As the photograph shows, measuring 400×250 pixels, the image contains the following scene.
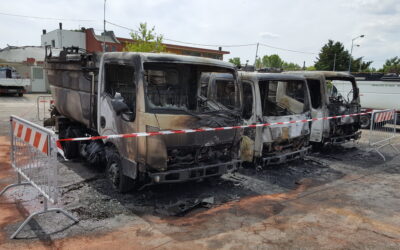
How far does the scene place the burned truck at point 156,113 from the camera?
15.8 feet

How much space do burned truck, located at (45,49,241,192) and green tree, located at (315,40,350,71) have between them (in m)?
53.4

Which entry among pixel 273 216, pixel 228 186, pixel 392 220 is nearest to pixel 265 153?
pixel 228 186

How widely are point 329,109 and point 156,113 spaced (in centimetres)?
589

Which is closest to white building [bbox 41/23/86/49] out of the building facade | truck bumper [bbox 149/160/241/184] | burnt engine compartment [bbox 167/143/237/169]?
the building facade

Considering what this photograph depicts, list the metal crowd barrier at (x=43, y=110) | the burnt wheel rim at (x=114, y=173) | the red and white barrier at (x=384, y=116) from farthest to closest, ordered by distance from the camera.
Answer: the metal crowd barrier at (x=43, y=110), the red and white barrier at (x=384, y=116), the burnt wheel rim at (x=114, y=173)

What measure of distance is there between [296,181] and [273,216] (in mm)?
2158

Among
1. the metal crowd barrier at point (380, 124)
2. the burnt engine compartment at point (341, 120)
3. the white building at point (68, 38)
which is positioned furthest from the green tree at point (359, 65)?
the burnt engine compartment at point (341, 120)

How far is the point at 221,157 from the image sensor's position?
568 centimetres

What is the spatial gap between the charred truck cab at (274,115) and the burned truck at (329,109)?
1144mm

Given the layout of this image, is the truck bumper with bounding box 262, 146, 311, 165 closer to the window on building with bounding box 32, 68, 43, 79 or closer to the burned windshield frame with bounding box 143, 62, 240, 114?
the burned windshield frame with bounding box 143, 62, 240, 114

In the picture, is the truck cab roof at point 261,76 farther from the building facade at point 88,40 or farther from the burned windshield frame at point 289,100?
the building facade at point 88,40

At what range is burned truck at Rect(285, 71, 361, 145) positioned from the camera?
28.7 feet

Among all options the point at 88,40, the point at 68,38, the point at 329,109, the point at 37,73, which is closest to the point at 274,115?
the point at 329,109

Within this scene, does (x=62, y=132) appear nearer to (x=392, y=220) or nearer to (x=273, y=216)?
(x=273, y=216)
